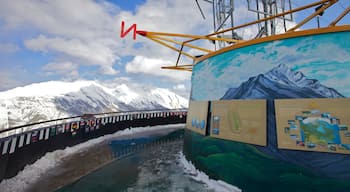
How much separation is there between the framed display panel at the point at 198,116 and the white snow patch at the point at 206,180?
171cm

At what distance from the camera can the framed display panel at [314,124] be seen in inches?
182

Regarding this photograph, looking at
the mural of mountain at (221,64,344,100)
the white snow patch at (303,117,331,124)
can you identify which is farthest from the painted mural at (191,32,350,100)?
the white snow patch at (303,117,331,124)

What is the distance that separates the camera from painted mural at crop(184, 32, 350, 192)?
469 cm

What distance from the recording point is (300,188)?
4.90m

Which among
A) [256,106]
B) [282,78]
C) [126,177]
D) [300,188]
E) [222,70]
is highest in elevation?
[222,70]

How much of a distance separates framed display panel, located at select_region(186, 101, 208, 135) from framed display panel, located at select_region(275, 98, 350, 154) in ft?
10.1

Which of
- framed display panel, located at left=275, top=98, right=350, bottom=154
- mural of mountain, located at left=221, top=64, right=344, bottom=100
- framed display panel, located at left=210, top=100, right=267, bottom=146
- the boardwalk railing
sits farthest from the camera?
the boardwalk railing

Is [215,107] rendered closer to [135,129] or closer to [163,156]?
[163,156]

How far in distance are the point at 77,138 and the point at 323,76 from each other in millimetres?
14283

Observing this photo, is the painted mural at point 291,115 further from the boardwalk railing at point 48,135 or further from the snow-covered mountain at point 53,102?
the snow-covered mountain at point 53,102

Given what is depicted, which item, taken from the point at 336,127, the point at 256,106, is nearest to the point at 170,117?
the point at 256,106

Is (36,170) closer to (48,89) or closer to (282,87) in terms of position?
(282,87)

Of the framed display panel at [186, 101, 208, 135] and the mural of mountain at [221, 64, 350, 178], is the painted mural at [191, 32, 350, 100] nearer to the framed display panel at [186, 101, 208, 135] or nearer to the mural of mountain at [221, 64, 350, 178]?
the mural of mountain at [221, 64, 350, 178]

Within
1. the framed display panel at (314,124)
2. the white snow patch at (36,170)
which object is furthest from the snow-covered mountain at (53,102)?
the framed display panel at (314,124)
